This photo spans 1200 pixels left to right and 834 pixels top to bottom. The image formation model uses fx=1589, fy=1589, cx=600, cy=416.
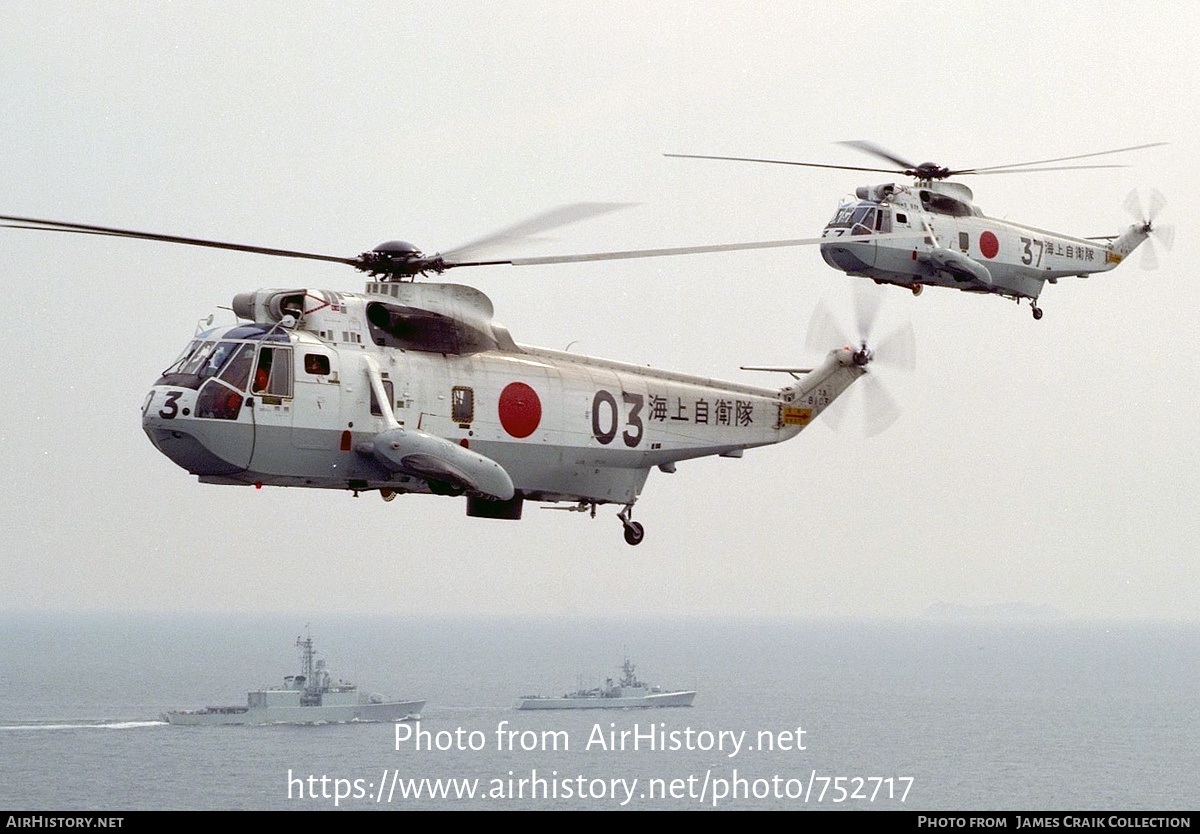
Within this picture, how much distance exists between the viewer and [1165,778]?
111375 mm

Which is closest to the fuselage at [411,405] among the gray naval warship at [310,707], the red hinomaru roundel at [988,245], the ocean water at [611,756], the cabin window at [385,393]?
the cabin window at [385,393]

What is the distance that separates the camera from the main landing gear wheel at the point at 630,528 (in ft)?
83.3

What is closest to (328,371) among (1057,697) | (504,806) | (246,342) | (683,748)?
(246,342)

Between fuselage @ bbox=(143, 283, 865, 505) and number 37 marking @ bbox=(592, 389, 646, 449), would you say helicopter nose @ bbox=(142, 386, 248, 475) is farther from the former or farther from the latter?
number 37 marking @ bbox=(592, 389, 646, 449)

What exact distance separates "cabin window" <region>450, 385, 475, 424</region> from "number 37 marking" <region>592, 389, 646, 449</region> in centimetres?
243

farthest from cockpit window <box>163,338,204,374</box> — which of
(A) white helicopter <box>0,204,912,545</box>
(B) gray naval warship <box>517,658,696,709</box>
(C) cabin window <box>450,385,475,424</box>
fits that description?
(B) gray naval warship <box>517,658,696,709</box>

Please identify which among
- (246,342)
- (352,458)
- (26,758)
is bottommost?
(26,758)

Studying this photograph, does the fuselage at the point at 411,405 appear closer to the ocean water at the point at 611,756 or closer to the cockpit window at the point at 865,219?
the cockpit window at the point at 865,219

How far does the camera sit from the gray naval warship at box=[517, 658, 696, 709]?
424ft

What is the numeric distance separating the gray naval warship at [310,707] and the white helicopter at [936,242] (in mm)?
79928

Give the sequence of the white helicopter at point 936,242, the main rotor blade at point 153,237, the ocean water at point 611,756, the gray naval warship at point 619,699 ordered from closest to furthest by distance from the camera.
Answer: the main rotor blade at point 153,237, the white helicopter at point 936,242, the ocean water at point 611,756, the gray naval warship at point 619,699

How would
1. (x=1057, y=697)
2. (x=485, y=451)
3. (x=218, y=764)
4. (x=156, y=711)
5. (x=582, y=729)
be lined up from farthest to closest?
1. (x=1057, y=697)
2. (x=156, y=711)
3. (x=582, y=729)
4. (x=218, y=764)
5. (x=485, y=451)

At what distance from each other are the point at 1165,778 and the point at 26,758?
79.4 metres

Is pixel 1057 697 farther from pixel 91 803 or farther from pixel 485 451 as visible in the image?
pixel 485 451
